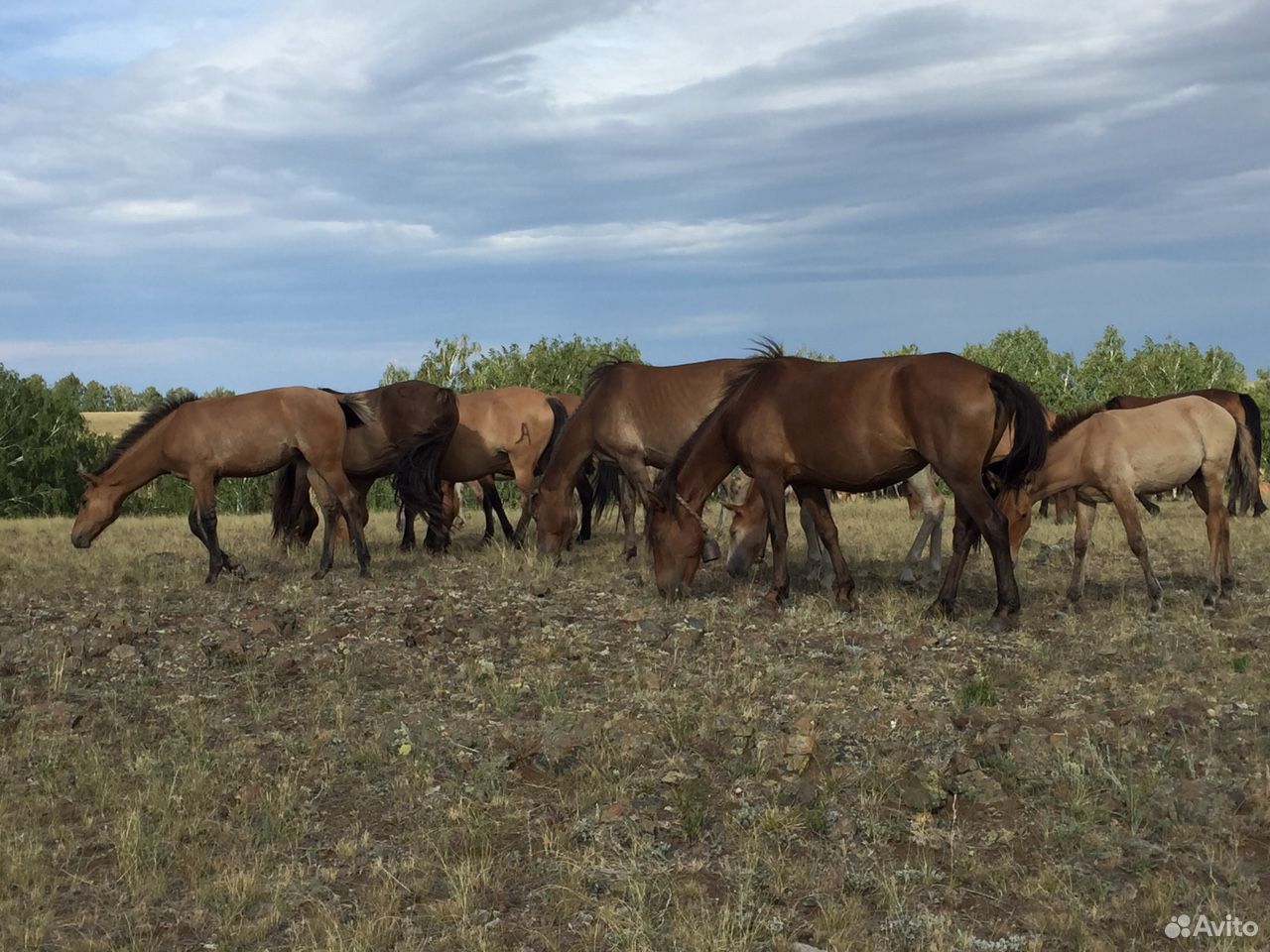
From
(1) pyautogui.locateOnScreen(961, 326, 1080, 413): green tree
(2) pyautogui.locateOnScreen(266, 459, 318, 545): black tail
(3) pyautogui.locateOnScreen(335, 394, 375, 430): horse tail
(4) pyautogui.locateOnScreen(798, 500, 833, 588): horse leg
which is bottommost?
(4) pyautogui.locateOnScreen(798, 500, 833, 588): horse leg

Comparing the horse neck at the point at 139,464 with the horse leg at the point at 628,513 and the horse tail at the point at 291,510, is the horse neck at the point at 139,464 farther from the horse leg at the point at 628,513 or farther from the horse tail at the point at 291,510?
the horse leg at the point at 628,513

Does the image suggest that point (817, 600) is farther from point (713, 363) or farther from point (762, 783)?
point (762, 783)

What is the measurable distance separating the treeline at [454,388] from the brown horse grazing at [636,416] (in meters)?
22.8

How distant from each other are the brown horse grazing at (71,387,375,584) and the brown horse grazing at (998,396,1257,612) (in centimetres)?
763

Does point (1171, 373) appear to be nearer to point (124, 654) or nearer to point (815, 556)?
point (815, 556)

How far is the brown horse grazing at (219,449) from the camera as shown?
42.7ft

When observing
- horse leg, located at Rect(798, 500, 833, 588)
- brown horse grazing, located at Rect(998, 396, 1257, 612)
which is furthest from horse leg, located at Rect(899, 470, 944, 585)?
brown horse grazing, located at Rect(998, 396, 1257, 612)

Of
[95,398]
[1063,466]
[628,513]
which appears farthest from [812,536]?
[95,398]

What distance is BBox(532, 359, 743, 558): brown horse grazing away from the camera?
13.0m

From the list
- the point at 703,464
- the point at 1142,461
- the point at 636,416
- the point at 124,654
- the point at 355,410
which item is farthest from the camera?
the point at 355,410

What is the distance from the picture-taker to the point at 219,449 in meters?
13.0

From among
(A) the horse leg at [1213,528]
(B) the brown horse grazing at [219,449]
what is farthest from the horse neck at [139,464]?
(A) the horse leg at [1213,528]

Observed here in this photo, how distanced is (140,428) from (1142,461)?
11.0 metres

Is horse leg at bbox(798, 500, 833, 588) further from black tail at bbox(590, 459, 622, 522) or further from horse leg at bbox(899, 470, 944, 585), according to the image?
black tail at bbox(590, 459, 622, 522)
